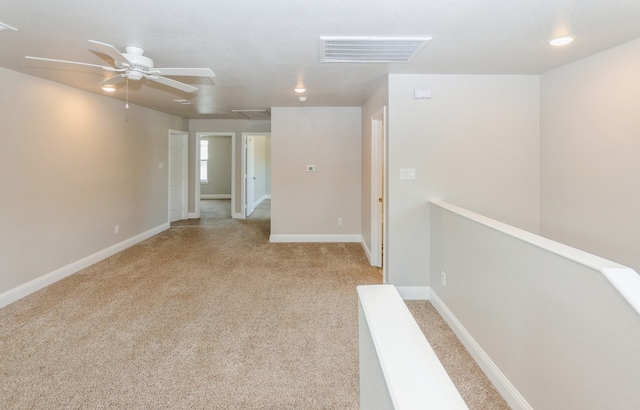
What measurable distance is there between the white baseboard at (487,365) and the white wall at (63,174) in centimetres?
420

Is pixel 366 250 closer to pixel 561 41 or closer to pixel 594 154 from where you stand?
pixel 594 154

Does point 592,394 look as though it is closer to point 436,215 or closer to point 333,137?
point 436,215

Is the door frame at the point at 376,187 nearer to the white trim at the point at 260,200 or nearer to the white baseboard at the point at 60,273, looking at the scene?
the white baseboard at the point at 60,273

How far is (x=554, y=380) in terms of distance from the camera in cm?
156

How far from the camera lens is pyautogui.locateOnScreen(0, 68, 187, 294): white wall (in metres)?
3.36

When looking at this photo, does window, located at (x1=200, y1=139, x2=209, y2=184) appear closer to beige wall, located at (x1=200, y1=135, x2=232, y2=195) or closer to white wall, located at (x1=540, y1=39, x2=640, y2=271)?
beige wall, located at (x1=200, y1=135, x2=232, y2=195)

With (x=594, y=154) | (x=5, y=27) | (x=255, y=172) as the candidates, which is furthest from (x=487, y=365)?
(x=255, y=172)

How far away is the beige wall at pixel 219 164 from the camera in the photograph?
39.0 ft

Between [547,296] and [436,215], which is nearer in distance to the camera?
[547,296]

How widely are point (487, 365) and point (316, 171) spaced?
13.6 ft

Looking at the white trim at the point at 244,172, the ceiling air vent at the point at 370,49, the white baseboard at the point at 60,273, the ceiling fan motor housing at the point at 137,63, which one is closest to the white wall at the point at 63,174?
the white baseboard at the point at 60,273

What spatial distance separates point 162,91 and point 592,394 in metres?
5.02

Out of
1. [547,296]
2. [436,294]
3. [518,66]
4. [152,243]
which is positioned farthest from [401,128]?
[152,243]

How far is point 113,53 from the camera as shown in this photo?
221 cm
